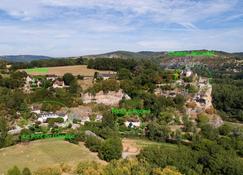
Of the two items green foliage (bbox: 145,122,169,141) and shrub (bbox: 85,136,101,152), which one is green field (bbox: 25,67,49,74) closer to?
green foliage (bbox: 145,122,169,141)

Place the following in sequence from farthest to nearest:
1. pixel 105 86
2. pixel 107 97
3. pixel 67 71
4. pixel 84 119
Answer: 1. pixel 67 71
2. pixel 105 86
3. pixel 107 97
4. pixel 84 119

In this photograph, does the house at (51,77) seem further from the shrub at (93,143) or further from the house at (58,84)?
the shrub at (93,143)

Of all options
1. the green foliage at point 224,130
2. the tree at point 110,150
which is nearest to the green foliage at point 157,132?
the green foliage at point 224,130

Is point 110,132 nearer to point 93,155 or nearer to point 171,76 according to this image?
point 93,155

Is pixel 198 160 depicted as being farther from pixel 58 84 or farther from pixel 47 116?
pixel 58 84

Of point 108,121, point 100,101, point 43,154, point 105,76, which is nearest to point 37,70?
point 105,76
